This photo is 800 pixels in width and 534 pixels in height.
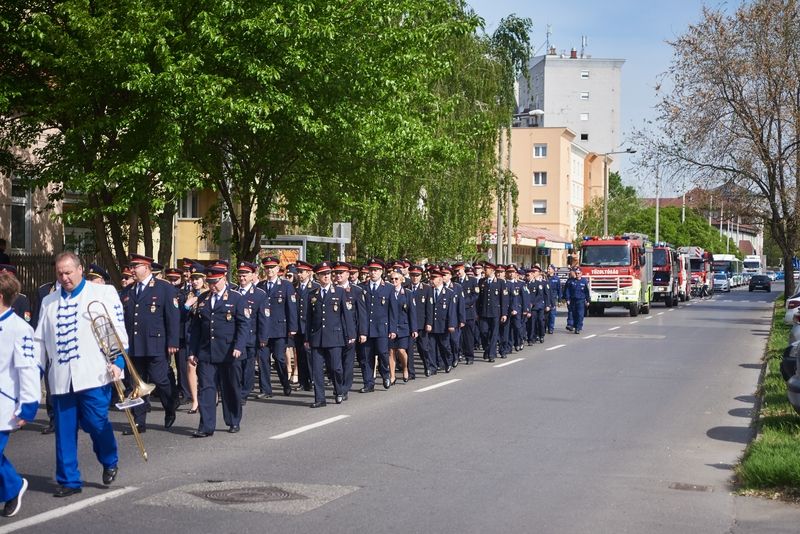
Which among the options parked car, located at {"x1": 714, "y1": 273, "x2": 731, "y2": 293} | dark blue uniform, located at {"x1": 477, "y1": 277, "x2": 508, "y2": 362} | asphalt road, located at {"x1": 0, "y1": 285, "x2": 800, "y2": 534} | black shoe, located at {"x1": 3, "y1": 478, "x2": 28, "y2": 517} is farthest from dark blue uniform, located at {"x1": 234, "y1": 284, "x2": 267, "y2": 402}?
parked car, located at {"x1": 714, "y1": 273, "x2": 731, "y2": 293}

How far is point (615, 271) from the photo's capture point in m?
39.4

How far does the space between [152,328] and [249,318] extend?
1072mm

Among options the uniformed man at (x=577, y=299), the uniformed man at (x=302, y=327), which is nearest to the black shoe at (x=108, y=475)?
the uniformed man at (x=302, y=327)

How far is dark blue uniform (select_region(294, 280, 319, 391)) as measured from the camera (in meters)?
15.4

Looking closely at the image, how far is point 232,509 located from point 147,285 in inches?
189

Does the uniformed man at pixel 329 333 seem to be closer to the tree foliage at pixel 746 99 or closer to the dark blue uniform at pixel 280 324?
the dark blue uniform at pixel 280 324

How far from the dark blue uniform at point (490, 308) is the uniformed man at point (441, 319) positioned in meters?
2.37

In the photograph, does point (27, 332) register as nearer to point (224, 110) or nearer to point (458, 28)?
point (224, 110)

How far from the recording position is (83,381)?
26.3 feet

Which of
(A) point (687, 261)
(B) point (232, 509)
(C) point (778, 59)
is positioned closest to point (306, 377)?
(B) point (232, 509)

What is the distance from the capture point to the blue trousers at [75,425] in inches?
313

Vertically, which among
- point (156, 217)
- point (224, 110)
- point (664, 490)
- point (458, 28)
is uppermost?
point (458, 28)

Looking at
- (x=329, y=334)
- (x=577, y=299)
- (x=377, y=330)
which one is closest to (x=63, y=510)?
(x=329, y=334)

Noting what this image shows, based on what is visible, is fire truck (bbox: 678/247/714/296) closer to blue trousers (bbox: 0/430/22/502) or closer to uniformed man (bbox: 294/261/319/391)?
uniformed man (bbox: 294/261/319/391)
